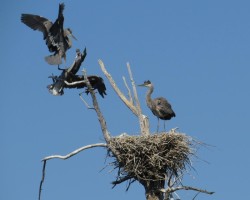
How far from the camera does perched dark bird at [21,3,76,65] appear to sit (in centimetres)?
1612

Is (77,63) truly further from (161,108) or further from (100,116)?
(161,108)

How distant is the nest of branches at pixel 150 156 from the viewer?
1530 cm

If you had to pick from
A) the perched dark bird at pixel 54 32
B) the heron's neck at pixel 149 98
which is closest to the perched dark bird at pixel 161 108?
the heron's neck at pixel 149 98

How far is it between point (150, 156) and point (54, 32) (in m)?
3.06

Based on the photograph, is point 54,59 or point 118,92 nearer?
point 54,59

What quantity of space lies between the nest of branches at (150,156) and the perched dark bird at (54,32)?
80.2 inches

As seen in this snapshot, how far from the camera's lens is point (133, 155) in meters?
15.4

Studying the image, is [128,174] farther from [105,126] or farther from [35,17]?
[35,17]

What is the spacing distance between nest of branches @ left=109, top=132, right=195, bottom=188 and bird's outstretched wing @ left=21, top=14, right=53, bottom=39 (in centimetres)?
253

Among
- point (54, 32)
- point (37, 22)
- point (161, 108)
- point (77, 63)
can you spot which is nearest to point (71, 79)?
point (77, 63)

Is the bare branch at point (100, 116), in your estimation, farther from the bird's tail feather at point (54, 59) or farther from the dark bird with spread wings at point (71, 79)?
the bird's tail feather at point (54, 59)

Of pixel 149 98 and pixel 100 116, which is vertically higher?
pixel 149 98

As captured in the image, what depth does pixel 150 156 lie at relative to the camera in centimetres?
1541

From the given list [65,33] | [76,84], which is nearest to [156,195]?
[76,84]
